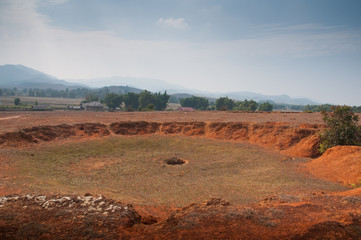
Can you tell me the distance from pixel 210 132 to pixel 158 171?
14.9 metres

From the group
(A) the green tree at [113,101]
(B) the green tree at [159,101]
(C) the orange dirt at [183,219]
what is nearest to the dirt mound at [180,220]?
(C) the orange dirt at [183,219]

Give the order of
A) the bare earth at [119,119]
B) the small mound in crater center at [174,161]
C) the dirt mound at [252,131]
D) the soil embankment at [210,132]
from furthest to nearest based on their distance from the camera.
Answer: the bare earth at [119,119]
the dirt mound at [252,131]
the soil embankment at [210,132]
the small mound in crater center at [174,161]

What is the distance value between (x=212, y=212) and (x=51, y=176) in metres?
12.7

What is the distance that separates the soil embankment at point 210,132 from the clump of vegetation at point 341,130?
1.40 metres

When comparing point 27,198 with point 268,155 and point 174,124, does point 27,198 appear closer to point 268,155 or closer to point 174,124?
point 268,155

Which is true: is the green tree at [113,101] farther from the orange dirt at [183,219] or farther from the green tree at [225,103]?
the orange dirt at [183,219]

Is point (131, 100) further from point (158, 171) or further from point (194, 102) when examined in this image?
point (158, 171)

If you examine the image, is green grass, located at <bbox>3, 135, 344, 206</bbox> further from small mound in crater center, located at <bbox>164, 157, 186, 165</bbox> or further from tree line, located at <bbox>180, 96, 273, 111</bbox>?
tree line, located at <bbox>180, 96, 273, 111</bbox>

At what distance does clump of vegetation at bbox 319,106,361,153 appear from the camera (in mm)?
21500

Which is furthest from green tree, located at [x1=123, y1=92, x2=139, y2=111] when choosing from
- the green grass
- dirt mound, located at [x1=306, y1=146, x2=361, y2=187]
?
dirt mound, located at [x1=306, y1=146, x2=361, y2=187]

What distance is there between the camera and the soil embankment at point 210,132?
24.3 metres

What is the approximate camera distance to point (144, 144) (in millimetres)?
27562

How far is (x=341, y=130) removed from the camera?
71.2 ft

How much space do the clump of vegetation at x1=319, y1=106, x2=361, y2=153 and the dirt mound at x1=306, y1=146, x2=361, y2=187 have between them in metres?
1.97
